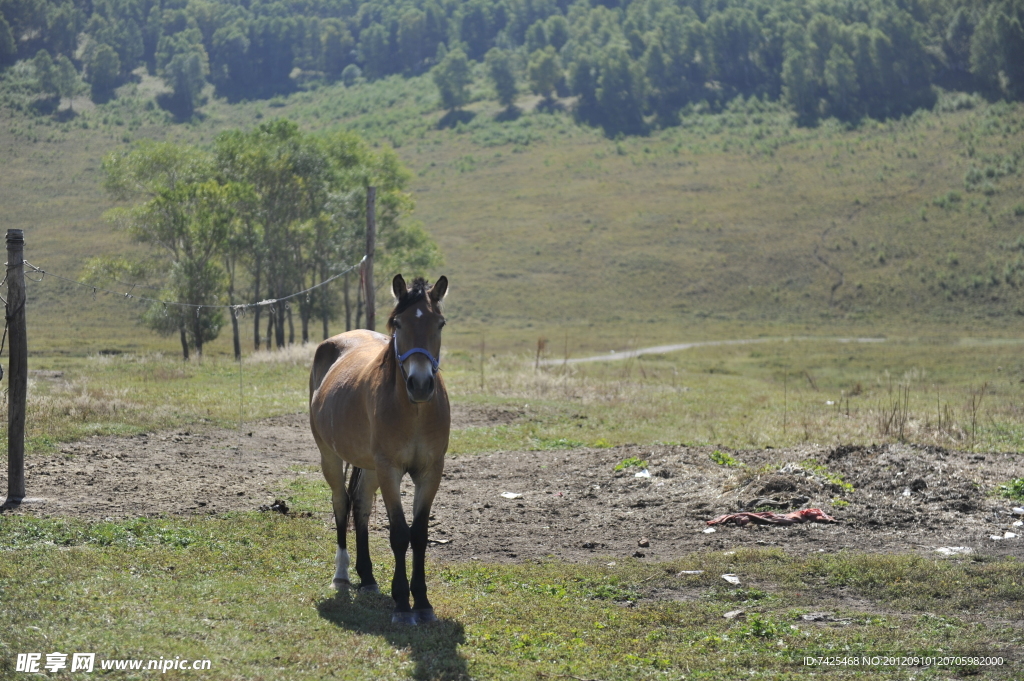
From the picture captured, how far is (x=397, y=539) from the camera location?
7.28m

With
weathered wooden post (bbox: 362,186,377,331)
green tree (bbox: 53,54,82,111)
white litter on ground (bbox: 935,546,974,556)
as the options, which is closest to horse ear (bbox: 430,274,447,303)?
white litter on ground (bbox: 935,546,974,556)

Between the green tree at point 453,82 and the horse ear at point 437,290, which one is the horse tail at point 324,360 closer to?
the horse ear at point 437,290

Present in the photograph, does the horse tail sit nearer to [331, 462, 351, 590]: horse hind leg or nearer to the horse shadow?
[331, 462, 351, 590]: horse hind leg

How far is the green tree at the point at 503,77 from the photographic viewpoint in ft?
468

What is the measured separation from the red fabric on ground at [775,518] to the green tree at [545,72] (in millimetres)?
139480

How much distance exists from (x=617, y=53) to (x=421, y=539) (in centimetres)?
14081

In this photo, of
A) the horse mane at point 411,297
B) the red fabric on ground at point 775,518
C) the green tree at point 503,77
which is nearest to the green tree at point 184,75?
the green tree at point 503,77

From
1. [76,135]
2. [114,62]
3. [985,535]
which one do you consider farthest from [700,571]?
[114,62]

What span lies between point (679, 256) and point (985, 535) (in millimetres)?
76579

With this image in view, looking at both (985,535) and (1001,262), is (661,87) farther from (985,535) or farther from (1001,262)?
(985,535)

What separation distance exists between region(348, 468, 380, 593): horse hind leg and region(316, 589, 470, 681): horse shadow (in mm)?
196

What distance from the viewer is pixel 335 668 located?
598 cm

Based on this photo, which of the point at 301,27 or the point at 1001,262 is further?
the point at 301,27

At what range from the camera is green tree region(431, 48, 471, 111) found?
142 m
